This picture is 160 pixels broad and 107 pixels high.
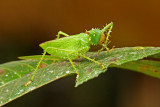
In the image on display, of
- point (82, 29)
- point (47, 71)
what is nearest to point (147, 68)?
point (47, 71)

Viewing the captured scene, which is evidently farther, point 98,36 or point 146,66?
point 98,36

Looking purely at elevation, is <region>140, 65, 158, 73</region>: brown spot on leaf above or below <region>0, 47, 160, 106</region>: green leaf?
below

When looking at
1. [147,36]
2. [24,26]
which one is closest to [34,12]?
[24,26]

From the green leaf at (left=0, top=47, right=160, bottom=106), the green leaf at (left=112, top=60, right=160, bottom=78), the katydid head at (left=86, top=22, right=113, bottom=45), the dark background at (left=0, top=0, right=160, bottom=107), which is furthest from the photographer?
the dark background at (left=0, top=0, right=160, bottom=107)

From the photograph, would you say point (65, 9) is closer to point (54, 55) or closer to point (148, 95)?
point (148, 95)

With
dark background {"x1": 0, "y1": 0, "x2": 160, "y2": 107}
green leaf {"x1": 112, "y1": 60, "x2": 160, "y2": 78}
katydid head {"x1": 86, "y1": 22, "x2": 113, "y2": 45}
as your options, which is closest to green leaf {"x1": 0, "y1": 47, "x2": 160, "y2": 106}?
green leaf {"x1": 112, "y1": 60, "x2": 160, "y2": 78}

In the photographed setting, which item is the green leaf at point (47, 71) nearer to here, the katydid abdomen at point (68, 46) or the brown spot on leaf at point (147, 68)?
the brown spot on leaf at point (147, 68)

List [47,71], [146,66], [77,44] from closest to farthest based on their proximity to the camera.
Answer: [47,71] < [146,66] < [77,44]

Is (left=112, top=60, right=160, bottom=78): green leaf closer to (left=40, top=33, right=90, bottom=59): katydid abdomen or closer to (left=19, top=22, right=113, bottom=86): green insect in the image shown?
(left=19, top=22, right=113, bottom=86): green insect

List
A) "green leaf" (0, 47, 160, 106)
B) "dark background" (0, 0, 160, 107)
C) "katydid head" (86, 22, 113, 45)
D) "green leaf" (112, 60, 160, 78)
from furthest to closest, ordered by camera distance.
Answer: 1. "dark background" (0, 0, 160, 107)
2. "katydid head" (86, 22, 113, 45)
3. "green leaf" (112, 60, 160, 78)
4. "green leaf" (0, 47, 160, 106)

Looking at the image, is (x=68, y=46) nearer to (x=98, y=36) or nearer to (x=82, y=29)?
(x=98, y=36)
